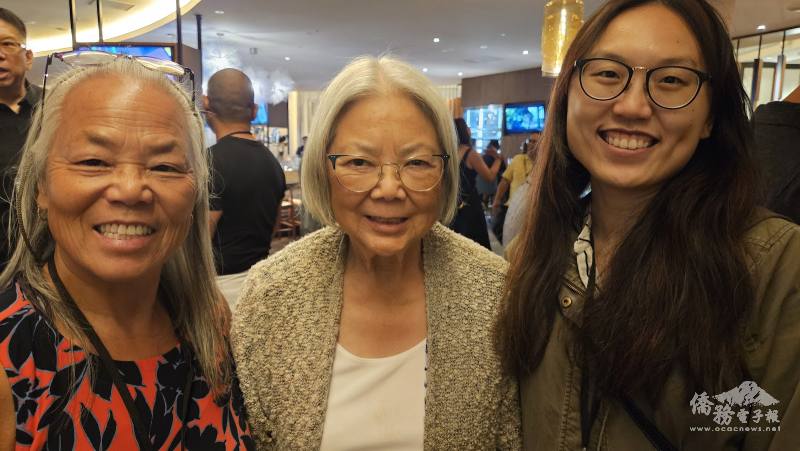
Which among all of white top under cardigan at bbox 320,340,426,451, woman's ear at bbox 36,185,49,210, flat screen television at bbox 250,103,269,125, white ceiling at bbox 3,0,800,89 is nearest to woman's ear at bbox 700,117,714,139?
white top under cardigan at bbox 320,340,426,451

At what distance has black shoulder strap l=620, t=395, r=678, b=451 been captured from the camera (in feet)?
3.62

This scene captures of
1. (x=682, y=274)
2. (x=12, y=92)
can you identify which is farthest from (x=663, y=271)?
(x=12, y=92)

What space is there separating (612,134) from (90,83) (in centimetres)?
115

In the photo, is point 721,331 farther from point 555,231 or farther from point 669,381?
point 555,231

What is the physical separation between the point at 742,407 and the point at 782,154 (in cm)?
96

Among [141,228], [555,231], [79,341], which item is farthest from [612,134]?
[79,341]

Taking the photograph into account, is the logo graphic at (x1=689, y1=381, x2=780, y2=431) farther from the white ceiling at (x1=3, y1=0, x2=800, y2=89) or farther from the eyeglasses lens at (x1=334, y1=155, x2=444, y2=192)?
the white ceiling at (x1=3, y1=0, x2=800, y2=89)

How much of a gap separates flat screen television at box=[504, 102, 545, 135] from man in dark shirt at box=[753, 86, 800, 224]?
12945mm

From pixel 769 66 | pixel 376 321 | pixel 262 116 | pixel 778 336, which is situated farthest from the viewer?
pixel 262 116

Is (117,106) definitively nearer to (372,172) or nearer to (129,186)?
(129,186)

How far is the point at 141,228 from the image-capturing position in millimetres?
1080

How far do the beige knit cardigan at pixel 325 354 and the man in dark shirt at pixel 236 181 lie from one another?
1.49 m

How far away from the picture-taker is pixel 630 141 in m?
1.17

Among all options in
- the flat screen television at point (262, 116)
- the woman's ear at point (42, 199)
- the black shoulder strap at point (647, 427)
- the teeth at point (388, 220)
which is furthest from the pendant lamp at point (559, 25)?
the flat screen television at point (262, 116)
